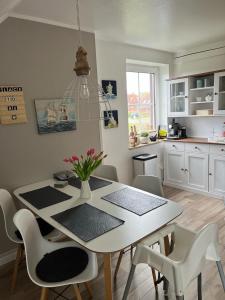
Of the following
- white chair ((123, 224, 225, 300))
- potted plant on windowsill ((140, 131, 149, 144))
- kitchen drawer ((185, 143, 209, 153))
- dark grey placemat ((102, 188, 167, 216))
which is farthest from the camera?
potted plant on windowsill ((140, 131, 149, 144))

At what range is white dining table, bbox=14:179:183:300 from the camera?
129cm

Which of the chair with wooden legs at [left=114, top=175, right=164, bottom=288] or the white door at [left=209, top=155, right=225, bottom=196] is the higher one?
the chair with wooden legs at [left=114, top=175, right=164, bottom=288]

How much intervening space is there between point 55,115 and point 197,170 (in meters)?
2.45

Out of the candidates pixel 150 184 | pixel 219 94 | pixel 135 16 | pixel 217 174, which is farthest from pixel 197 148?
pixel 135 16

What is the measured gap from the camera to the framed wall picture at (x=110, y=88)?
323 centimetres

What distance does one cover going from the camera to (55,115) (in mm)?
2580

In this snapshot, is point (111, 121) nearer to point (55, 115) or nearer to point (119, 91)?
point (119, 91)

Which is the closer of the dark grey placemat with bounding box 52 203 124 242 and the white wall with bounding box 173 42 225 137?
the dark grey placemat with bounding box 52 203 124 242

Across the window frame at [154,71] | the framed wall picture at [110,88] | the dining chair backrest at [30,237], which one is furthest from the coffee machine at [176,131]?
the dining chair backrest at [30,237]

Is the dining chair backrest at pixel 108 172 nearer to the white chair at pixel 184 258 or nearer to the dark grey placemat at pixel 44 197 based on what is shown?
the dark grey placemat at pixel 44 197

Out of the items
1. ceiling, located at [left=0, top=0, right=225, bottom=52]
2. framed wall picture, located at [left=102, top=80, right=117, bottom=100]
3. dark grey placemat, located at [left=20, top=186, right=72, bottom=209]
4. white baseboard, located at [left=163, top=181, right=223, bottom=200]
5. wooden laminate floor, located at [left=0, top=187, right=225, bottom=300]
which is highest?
ceiling, located at [left=0, top=0, right=225, bottom=52]

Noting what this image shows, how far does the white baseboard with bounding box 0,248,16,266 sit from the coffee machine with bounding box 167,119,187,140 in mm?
3043

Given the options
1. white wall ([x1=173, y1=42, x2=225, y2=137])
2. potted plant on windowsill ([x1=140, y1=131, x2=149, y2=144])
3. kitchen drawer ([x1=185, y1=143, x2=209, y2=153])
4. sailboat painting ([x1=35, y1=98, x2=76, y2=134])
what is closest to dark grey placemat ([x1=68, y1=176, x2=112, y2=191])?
sailboat painting ([x1=35, y1=98, x2=76, y2=134])

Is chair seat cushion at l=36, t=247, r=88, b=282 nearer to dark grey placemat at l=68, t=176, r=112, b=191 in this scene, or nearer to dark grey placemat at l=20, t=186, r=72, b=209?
dark grey placemat at l=20, t=186, r=72, b=209
